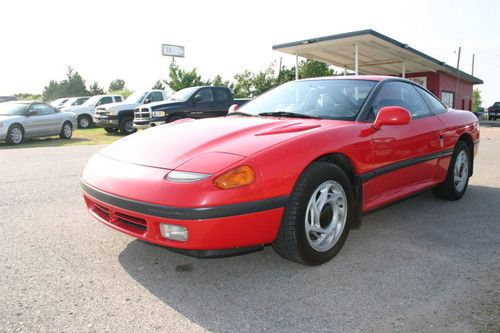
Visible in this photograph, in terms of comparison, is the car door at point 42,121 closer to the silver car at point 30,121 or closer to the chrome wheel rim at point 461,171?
the silver car at point 30,121

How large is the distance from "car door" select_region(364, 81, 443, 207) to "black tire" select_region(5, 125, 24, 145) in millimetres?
12630

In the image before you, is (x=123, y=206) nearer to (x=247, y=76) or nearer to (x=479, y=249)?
(x=479, y=249)

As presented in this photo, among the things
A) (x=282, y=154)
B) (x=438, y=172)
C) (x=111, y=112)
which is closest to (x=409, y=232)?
(x=438, y=172)

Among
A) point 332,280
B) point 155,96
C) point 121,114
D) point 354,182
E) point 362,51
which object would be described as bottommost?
point 332,280

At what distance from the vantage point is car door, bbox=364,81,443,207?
11.7 ft

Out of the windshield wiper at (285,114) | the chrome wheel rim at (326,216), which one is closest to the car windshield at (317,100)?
the windshield wiper at (285,114)

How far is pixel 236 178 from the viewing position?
102 inches

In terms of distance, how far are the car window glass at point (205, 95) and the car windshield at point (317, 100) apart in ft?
31.3

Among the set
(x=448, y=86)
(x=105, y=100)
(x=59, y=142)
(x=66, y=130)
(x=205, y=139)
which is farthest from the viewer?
(x=448, y=86)

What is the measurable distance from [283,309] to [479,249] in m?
1.88

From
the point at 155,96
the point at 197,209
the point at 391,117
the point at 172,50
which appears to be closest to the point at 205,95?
the point at 155,96

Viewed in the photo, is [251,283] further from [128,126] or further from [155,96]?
[155,96]

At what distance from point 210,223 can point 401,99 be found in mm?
2580

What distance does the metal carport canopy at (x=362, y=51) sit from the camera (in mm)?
16592
